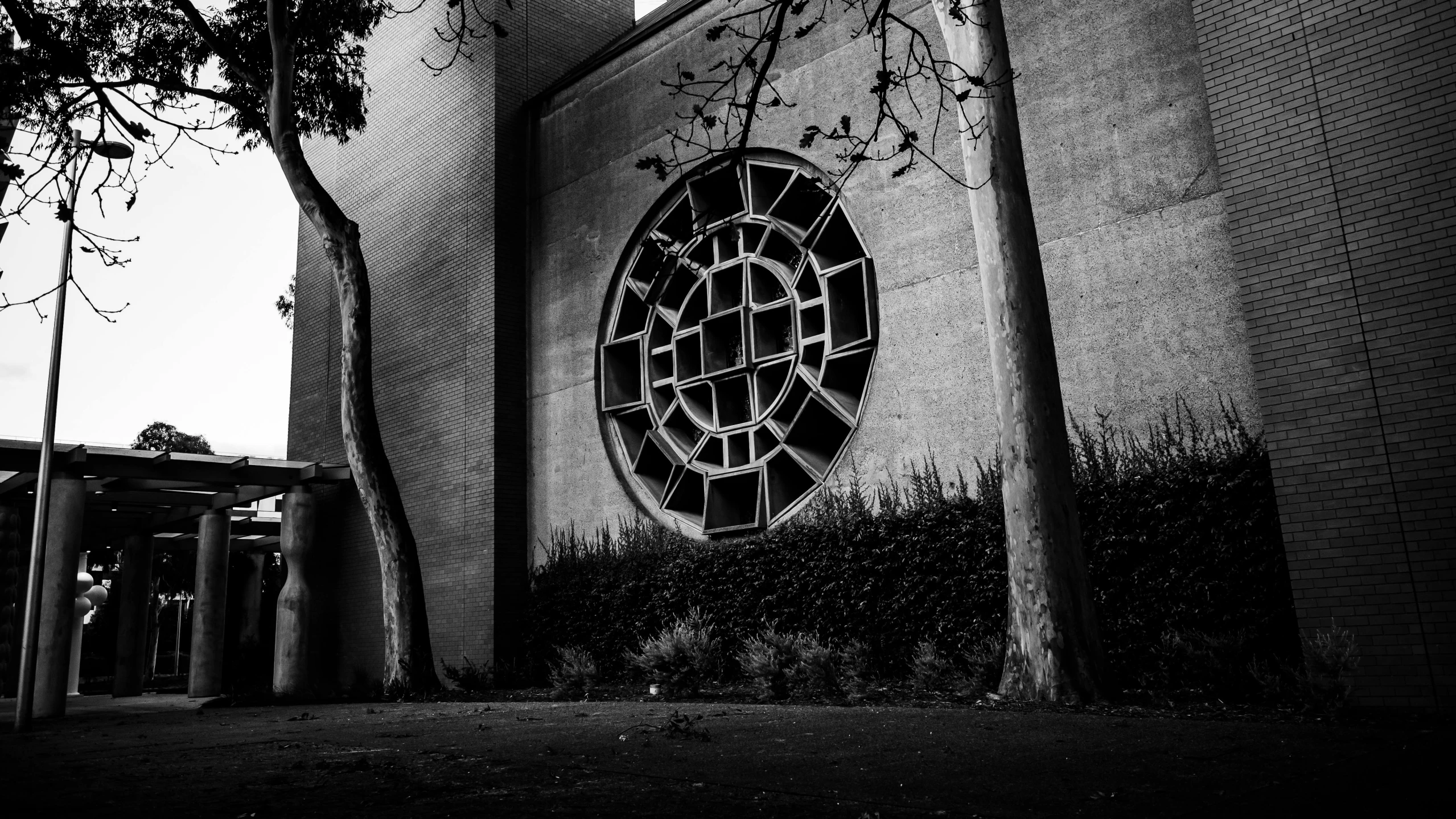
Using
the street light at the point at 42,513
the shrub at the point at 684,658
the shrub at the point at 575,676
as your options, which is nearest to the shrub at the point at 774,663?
the shrub at the point at 684,658

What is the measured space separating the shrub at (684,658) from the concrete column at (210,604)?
10.7 meters

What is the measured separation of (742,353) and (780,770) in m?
9.27

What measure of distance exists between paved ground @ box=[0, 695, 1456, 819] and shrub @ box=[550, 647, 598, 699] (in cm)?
560

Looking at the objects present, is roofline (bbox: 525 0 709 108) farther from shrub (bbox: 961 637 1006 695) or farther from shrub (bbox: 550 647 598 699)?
shrub (bbox: 961 637 1006 695)

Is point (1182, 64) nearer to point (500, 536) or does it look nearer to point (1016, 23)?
point (1016, 23)

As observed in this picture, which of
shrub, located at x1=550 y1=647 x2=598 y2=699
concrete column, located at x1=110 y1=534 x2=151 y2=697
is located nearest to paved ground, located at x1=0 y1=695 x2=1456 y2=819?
shrub, located at x1=550 y1=647 x2=598 y2=699

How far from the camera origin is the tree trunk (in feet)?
25.2

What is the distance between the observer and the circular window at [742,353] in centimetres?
1233

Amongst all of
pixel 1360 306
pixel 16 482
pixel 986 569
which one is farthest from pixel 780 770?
pixel 16 482

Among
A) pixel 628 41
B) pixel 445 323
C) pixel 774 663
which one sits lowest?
pixel 774 663

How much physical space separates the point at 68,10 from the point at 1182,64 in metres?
13.4

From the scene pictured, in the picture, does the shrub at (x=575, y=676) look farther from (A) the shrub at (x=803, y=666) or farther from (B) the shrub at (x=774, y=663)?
(A) the shrub at (x=803, y=666)

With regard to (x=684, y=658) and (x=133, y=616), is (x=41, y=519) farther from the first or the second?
(x=133, y=616)

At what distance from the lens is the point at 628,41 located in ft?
50.4
